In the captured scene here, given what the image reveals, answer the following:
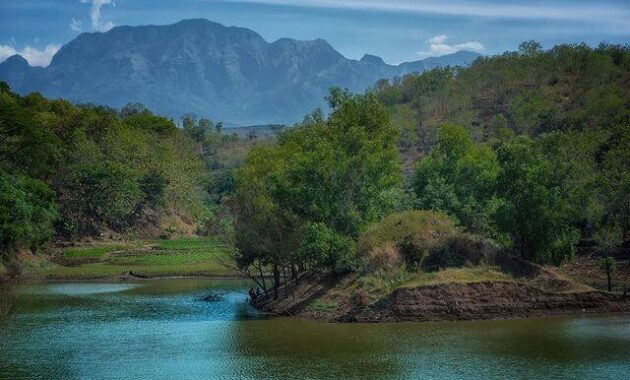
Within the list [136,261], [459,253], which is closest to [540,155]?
[459,253]

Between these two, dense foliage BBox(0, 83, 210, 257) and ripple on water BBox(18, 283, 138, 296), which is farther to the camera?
dense foliage BBox(0, 83, 210, 257)

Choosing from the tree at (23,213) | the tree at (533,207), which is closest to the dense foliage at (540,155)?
the tree at (533,207)

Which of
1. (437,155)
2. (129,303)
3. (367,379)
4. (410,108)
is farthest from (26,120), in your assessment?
(410,108)

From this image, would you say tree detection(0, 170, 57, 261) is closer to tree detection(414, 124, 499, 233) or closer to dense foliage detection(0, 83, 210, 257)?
dense foliage detection(0, 83, 210, 257)

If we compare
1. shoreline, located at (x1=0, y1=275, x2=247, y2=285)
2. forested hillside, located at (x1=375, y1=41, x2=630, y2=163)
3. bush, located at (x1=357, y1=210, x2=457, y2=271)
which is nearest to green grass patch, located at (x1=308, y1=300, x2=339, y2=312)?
bush, located at (x1=357, y1=210, x2=457, y2=271)

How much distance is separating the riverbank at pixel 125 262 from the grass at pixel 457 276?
1240 inches

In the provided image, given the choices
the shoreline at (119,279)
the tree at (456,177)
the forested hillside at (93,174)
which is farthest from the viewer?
the forested hillside at (93,174)

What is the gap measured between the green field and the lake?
1091 inches

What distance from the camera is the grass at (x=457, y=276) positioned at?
57812 millimetres

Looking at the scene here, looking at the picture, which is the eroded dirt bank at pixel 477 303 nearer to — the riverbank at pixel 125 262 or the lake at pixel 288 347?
the lake at pixel 288 347

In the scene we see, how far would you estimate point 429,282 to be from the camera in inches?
2279

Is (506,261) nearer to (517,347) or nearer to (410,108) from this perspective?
(517,347)

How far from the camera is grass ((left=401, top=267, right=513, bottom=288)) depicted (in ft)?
190

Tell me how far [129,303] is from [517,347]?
3952cm
